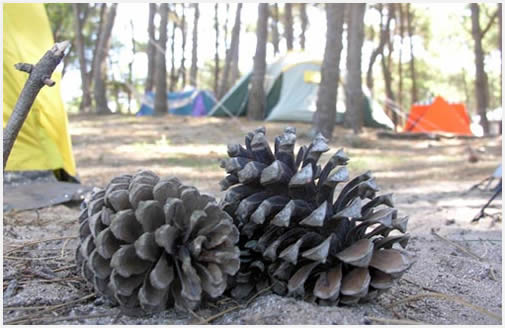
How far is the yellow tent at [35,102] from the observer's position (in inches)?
134

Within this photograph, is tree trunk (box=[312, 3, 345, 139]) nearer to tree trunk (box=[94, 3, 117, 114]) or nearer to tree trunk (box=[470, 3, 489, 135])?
tree trunk (box=[470, 3, 489, 135])

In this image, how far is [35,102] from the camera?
3.54 metres

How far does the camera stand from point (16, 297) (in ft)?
4.27

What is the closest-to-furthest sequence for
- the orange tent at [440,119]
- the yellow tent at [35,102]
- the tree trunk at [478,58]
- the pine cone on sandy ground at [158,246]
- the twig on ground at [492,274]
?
the pine cone on sandy ground at [158,246], the twig on ground at [492,274], the yellow tent at [35,102], the tree trunk at [478,58], the orange tent at [440,119]

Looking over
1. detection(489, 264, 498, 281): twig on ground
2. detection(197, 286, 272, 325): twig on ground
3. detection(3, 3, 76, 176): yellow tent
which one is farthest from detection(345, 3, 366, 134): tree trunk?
detection(197, 286, 272, 325): twig on ground

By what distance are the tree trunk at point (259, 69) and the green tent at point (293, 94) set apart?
2.69 feet

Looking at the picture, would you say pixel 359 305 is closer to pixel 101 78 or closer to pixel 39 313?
pixel 39 313

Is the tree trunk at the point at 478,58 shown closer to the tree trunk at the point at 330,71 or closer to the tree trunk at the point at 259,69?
the tree trunk at the point at 330,71

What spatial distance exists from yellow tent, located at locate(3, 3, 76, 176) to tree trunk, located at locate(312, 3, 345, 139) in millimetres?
5197

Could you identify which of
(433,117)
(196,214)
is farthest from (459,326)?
(433,117)

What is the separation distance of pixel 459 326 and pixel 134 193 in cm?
80

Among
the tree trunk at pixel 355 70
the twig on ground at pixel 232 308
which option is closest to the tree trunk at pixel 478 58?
the tree trunk at pixel 355 70

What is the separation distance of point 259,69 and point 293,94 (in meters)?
2.00

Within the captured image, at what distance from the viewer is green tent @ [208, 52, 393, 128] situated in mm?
12320
